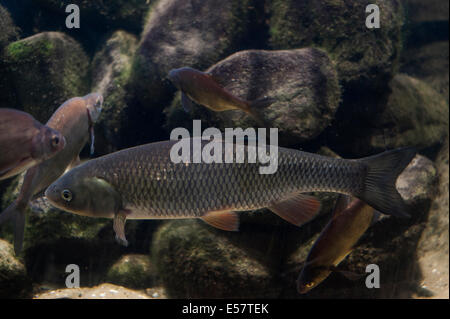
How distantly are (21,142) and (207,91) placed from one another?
1475 millimetres

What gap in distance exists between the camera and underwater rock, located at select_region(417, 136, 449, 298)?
443 centimetres

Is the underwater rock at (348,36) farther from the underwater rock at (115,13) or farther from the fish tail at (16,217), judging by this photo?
the fish tail at (16,217)

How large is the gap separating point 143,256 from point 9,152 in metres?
2.96

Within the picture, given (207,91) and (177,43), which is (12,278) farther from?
(177,43)

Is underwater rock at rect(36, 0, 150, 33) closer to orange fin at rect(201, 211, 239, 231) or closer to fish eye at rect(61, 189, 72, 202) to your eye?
fish eye at rect(61, 189, 72, 202)

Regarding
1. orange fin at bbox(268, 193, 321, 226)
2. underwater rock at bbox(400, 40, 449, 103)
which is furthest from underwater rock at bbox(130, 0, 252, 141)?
underwater rock at bbox(400, 40, 449, 103)

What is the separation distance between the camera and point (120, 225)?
225 centimetres

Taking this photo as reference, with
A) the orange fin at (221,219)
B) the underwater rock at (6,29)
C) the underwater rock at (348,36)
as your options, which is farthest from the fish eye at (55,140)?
the underwater rock at (348,36)

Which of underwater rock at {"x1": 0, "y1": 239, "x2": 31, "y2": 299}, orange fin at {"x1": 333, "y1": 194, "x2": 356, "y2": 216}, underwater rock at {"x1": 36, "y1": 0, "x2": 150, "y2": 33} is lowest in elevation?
underwater rock at {"x1": 0, "y1": 239, "x2": 31, "y2": 299}

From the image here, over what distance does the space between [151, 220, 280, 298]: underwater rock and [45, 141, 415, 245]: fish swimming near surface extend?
54.6 inches

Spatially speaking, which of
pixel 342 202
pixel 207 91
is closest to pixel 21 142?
pixel 207 91

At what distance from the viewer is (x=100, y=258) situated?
438 cm
